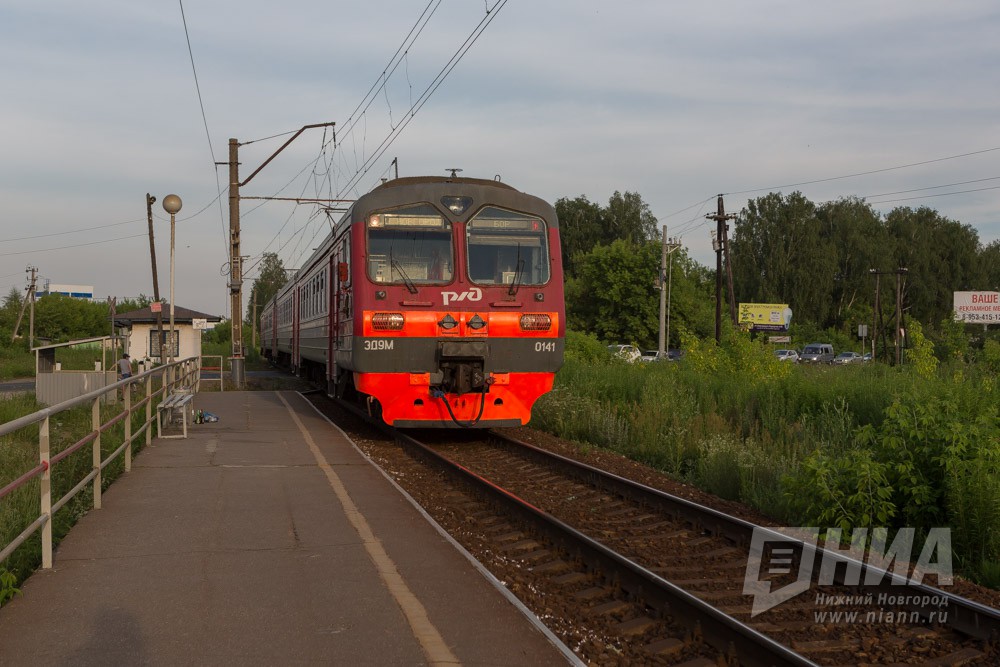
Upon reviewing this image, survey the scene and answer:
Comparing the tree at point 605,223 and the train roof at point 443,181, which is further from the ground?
the tree at point 605,223

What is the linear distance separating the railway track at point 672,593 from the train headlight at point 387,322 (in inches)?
131

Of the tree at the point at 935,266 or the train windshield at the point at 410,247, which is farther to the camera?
the tree at the point at 935,266

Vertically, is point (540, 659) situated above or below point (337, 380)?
below

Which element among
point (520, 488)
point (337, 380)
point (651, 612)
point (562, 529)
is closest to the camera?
point (651, 612)

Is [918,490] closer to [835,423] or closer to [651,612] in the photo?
[651,612]

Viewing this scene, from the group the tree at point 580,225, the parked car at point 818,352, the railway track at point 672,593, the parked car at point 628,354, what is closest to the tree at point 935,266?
the parked car at point 818,352

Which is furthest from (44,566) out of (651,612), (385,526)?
(651,612)

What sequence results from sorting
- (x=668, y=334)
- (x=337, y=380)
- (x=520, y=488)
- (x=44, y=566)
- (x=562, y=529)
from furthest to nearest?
(x=668, y=334)
(x=337, y=380)
(x=520, y=488)
(x=562, y=529)
(x=44, y=566)

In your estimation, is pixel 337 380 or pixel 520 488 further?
pixel 337 380

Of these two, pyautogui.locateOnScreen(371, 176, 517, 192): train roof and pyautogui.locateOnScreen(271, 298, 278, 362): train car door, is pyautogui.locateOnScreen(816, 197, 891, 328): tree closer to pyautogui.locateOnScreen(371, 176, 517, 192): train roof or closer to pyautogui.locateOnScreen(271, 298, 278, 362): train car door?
pyautogui.locateOnScreen(271, 298, 278, 362): train car door

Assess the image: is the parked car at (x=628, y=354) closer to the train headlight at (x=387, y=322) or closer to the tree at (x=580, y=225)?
the train headlight at (x=387, y=322)

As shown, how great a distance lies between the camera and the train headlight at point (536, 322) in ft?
41.0

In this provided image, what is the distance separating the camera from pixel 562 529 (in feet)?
22.4

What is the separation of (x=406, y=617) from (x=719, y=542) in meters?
3.05
